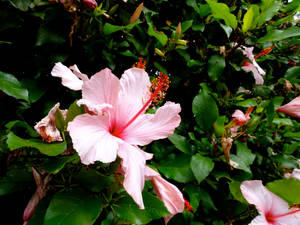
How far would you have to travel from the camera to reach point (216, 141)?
112cm

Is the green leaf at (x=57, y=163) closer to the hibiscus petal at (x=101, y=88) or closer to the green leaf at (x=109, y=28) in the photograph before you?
the hibiscus petal at (x=101, y=88)

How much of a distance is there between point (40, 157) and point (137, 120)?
30cm

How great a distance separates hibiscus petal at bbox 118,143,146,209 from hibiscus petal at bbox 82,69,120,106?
0.14 metres

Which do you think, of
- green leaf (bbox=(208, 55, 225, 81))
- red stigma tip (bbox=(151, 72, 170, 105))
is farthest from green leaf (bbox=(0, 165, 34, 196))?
green leaf (bbox=(208, 55, 225, 81))

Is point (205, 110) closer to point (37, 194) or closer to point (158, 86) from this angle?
point (158, 86)

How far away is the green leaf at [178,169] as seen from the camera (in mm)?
997

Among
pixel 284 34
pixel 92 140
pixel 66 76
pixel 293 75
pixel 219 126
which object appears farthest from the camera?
pixel 293 75

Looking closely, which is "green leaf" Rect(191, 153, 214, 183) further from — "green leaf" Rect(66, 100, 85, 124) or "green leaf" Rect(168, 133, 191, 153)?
"green leaf" Rect(66, 100, 85, 124)

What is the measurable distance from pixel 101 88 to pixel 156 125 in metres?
0.19

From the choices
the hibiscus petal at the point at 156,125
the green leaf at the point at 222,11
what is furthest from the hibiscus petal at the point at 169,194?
the green leaf at the point at 222,11

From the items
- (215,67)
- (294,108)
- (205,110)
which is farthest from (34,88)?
(294,108)

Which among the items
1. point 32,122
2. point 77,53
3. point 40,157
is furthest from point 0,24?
point 40,157

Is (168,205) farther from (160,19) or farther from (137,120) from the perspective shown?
(160,19)

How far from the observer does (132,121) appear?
69 cm
